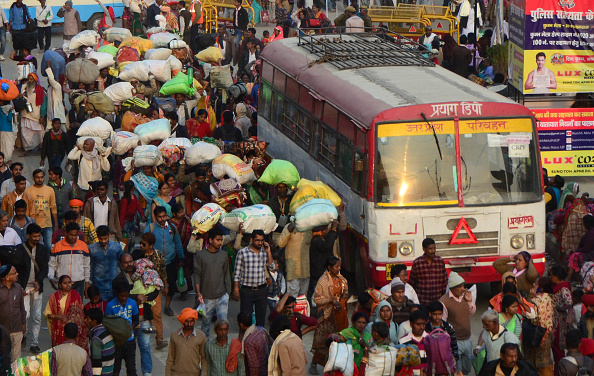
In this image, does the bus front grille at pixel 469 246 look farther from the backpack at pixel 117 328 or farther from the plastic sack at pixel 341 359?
the backpack at pixel 117 328

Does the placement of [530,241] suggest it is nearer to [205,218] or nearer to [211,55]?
[205,218]

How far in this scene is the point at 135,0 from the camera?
30828 millimetres

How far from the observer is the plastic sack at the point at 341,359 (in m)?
10.1

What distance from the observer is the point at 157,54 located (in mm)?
22719

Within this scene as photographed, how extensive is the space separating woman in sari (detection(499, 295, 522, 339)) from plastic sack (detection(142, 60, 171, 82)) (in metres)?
11.9

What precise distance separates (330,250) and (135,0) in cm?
1896

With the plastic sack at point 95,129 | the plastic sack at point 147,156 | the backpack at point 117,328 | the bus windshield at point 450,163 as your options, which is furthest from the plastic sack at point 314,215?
the plastic sack at point 95,129

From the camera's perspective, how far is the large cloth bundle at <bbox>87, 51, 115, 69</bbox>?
22.5 m

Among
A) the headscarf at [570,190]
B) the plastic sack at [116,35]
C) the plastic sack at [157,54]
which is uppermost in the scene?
the plastic sack at [157,54]

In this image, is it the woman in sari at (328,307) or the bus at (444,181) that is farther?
the bus at (444,181)

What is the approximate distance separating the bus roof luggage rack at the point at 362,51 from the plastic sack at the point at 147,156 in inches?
103

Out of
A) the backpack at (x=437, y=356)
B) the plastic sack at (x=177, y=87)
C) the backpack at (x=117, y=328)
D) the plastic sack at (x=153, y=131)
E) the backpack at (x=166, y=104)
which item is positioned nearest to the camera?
the backpack at (x=437, y=356)

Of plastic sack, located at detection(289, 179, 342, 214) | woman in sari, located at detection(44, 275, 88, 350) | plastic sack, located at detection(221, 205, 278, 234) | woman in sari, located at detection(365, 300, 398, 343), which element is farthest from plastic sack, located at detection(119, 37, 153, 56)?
woman in sari, located at detection(365, 300, 398, 343)

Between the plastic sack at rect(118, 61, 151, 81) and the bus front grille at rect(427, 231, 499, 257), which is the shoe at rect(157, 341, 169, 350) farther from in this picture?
the plastic sack at rect(118, 61, 151, 81)
